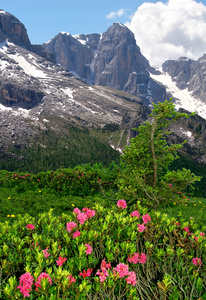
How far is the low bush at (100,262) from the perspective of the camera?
2.58m

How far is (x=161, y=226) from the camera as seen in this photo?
4.26 metres

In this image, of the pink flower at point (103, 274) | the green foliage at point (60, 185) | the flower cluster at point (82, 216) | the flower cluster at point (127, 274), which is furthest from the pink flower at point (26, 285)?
the green foliage at point (60, 185)

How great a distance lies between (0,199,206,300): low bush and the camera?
2.58 meters

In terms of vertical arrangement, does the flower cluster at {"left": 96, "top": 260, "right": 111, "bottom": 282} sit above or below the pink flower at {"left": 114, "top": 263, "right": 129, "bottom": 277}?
below

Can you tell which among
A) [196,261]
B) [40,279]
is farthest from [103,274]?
[196,261]

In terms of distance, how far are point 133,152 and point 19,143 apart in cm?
20973

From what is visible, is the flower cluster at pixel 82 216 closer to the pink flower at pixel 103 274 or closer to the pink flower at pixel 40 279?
the pink flower at pixel 103 274

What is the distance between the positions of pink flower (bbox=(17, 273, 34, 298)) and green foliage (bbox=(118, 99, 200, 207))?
5.53m

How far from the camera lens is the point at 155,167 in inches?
352

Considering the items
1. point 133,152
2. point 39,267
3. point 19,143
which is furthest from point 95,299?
point 19,143

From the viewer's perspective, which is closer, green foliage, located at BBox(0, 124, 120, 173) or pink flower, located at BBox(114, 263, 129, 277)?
pink flower, located at BBox(114, 263, 129, 277)

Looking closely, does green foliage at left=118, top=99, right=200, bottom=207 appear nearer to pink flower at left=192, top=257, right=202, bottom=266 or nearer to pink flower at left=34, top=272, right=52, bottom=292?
pink flower at left=192, top=257, right=202, bottom=266

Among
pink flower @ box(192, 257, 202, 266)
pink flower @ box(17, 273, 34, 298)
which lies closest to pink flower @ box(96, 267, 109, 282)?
pink flower @ box(17, 273, 34, 298)

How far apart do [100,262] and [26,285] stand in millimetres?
1408
